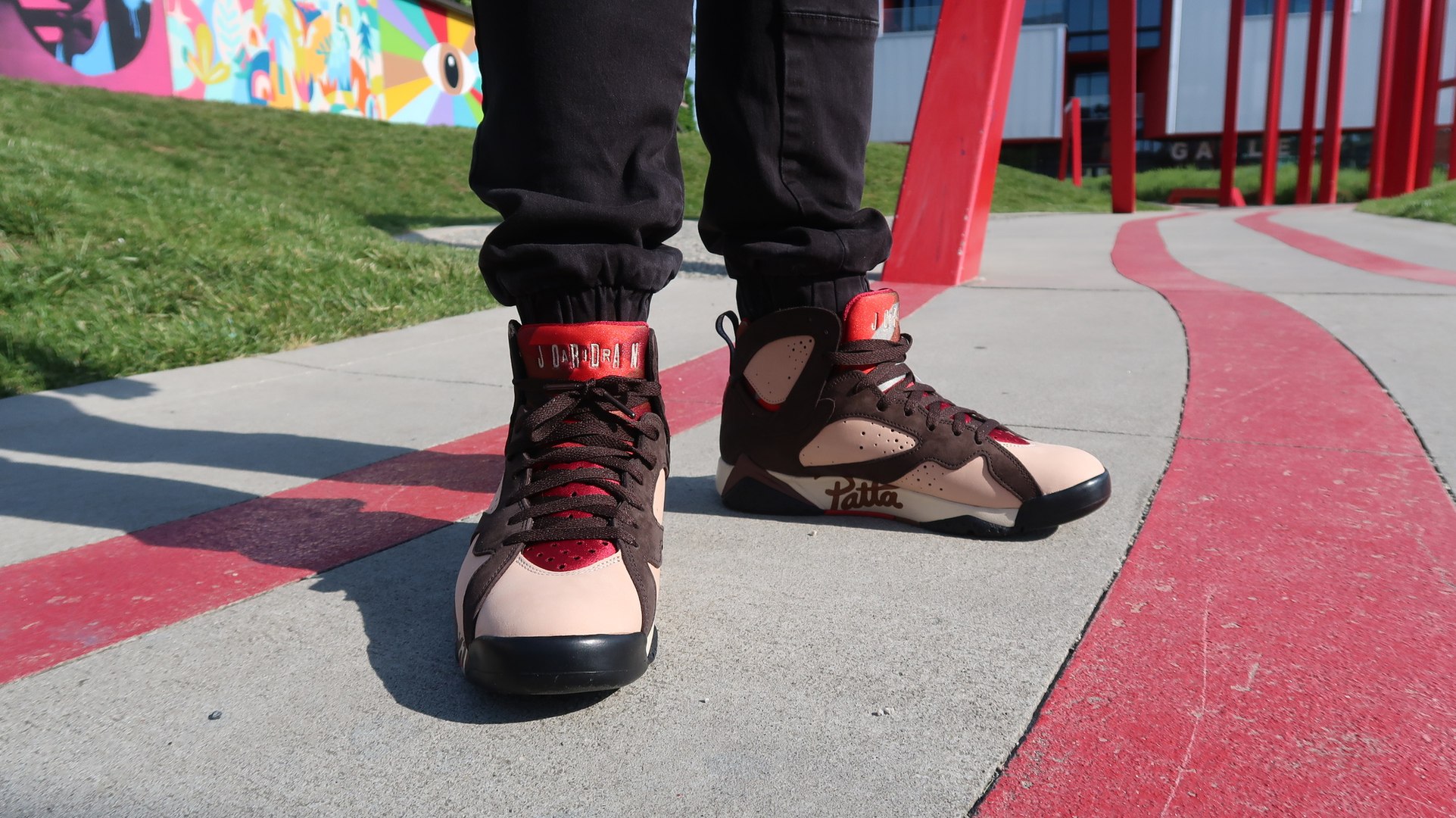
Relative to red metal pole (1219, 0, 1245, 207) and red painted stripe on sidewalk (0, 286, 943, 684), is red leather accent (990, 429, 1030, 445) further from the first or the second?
red metal pole (1219, 0, 1245, 207)

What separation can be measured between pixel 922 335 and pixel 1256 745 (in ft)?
6.98

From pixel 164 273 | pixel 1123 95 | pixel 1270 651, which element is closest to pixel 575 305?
pixel 1270 651

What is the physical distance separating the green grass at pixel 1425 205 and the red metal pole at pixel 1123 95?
96.0 inches

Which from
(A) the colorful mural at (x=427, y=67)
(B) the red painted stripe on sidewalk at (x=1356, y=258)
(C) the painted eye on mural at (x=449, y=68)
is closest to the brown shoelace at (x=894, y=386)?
(B) the red painted stripe on sidewalk at (x=1356, y=258)

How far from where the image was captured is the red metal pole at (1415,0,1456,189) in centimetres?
1415

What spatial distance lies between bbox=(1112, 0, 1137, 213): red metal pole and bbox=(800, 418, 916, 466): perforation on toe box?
6987 mm

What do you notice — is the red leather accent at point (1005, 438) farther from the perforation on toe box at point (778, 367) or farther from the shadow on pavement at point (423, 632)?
the shadow on pavement at point (423, 632)

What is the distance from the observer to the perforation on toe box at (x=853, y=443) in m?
1.33

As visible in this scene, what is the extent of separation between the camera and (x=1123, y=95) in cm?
891

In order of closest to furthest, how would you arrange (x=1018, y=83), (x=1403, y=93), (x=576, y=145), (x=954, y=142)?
(x=576, y=145), (x=954, y=142), (x=1403, y=93), (x=1018, y=83)

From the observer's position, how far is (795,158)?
1.27 m

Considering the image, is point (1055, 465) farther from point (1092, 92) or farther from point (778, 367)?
point (1092, 92)

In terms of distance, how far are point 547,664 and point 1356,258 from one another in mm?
5120

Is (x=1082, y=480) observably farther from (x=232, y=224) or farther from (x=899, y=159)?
(x=899, y=159)
